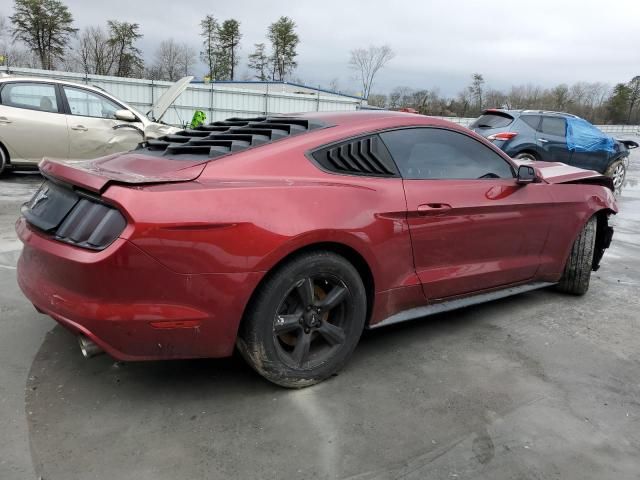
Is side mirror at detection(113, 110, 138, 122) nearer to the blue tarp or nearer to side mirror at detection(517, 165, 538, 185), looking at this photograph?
side mirror at detection(517, 165, 538, 185)

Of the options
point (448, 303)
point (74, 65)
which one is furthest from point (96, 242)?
point (74, 65)

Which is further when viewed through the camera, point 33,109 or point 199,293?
point 33,109

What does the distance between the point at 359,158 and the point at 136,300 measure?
1.42 metres

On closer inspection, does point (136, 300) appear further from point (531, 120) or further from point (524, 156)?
point (531, 120)

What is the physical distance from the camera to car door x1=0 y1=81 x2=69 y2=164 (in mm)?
7902

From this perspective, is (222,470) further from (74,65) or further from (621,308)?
(74,65)

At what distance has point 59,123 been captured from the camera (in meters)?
8.18

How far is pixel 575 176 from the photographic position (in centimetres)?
417

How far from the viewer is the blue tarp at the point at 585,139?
1073 centimetres

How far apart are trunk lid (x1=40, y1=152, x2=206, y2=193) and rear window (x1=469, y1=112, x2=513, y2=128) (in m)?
8.34

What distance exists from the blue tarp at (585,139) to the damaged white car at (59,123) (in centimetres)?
812

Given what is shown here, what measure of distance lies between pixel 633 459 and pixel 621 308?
226cm

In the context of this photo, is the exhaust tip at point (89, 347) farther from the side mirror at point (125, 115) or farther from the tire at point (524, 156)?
the tire at point (524, 156)

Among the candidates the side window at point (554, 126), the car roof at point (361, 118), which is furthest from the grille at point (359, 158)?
the side window at point (554, 126)
